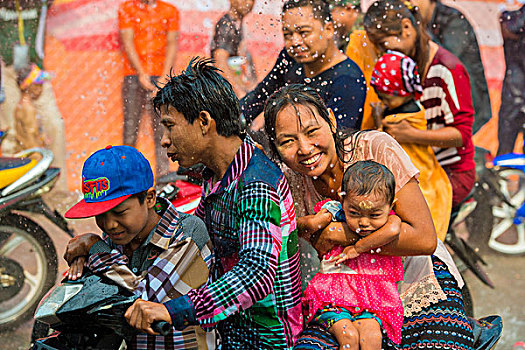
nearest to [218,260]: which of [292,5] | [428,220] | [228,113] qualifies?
[228,113]

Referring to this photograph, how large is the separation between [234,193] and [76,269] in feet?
1.96

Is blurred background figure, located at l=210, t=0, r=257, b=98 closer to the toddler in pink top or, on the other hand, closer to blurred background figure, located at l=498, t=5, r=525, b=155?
the toddler in pink top

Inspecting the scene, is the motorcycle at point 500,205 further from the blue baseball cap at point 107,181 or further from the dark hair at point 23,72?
the dark hair at point 23,72

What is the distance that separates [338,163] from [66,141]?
553cm

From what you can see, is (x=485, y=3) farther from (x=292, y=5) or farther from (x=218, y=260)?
(x=218, y=260)

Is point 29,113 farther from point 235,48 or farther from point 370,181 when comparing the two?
point 370,181

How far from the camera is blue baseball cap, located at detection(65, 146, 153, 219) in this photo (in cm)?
210

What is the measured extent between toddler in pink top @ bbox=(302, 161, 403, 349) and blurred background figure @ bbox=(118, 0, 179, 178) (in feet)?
12.1

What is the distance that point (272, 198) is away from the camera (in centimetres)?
209

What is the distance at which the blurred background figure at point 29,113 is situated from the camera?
7395mm

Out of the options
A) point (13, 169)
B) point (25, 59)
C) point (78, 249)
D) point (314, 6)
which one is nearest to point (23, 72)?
point (25, 59)

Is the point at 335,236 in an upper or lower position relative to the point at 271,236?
lower

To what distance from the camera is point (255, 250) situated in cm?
199

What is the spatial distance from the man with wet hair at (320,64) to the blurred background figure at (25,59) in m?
4.42
